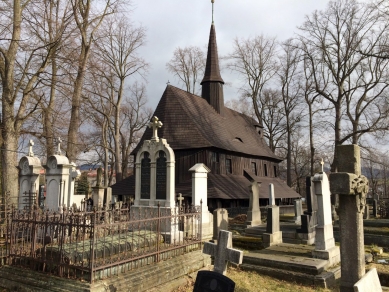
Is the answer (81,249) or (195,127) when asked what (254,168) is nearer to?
(195,127)

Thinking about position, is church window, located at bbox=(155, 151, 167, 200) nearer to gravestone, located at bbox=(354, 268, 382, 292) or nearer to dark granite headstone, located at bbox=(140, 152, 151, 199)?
dark granite headstone, located at bbox=(140, 152, 151, 199)

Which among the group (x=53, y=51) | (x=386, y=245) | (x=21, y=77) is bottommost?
(x=386, y=245)

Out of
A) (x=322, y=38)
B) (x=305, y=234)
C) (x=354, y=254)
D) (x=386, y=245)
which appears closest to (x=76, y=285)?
(x=354, y=254)

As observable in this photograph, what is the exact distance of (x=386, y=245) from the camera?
1116 cm

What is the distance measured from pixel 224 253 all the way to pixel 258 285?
7.69 ft

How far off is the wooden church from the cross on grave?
502 inches

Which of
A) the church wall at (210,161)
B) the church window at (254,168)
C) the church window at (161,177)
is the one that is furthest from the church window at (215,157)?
the church window at (161,177)

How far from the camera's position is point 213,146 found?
2080cm

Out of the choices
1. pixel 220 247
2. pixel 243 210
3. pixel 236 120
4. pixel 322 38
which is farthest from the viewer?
pixel 236 120

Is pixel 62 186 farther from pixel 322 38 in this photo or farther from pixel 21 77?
pixel 322 38

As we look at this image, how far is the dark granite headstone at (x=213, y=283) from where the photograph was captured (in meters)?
4.45

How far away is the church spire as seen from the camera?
27531 mm

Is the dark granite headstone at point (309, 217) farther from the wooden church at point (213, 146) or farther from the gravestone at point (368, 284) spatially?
the wooden church at point (213, 146)

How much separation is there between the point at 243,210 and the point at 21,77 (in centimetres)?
1430
